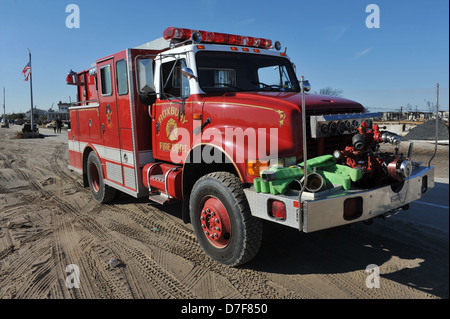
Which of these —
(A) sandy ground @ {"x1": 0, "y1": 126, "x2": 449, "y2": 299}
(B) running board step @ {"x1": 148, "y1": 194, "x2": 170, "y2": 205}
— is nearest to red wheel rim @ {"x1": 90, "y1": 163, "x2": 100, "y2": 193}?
(A) sandy ground @ {"x1": 0, "y1": 126, "x2": 449, "y2": 299}

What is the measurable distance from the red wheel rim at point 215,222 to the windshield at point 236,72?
149 cm

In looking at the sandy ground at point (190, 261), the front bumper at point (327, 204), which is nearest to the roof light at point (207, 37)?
the front bumper at point (327, 204)

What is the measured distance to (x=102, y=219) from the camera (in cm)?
602

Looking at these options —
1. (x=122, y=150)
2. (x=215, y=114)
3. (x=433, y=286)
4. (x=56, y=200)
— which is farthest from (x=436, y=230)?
(x=56, y=200)

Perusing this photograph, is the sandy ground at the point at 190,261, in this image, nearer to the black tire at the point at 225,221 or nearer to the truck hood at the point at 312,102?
the black tire at the point at 225,221

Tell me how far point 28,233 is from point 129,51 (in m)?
3.17

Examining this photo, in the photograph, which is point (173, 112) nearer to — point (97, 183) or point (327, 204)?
point (327, 204)

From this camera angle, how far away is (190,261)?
4.16 meters

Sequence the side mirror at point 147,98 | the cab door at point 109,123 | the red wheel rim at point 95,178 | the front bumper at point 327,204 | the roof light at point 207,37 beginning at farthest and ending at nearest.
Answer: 1. the red wheel rim at point 95,178
2. the cab door at point 109,123
3. the side mirror at point 147,98
4. the roof light at point 207,37
5. the front bumper at point 327,204

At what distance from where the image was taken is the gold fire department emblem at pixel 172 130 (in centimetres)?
491

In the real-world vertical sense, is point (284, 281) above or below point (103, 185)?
below

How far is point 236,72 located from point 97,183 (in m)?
4.33
